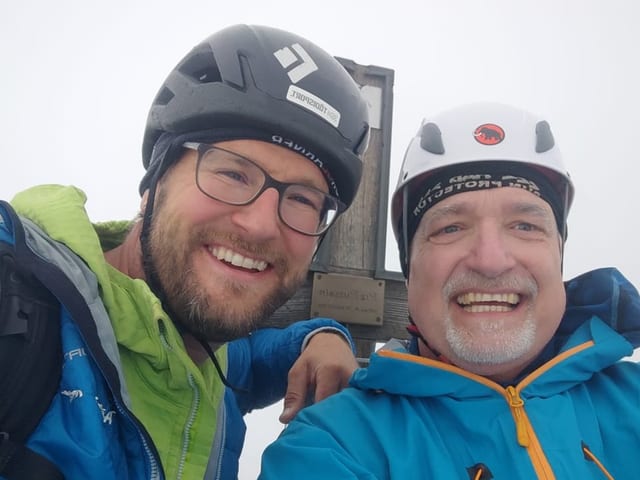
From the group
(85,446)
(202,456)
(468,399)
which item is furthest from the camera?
(468,399)

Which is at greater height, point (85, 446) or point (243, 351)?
point (85, 446)

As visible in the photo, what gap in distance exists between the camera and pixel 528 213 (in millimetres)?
1961

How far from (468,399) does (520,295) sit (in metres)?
0.47

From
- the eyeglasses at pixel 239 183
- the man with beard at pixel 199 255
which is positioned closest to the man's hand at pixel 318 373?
the man with beard at pixel 199 255

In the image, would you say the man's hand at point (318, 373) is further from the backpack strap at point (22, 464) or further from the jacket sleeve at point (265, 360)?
the backpack strap at point (22, 464)

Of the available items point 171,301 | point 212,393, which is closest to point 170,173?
point 171,301

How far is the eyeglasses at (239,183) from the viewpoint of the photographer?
181cm

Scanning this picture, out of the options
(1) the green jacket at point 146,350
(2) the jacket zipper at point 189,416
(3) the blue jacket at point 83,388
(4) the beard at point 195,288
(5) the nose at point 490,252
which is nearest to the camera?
(3) the blue jacket at point 83,388

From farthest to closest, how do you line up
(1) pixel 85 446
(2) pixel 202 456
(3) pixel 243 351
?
(3) pixel 243 351 → (2) pixel 202 456 → (1) pixel 85 446

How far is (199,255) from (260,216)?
0.27 metres

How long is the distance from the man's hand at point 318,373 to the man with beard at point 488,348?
0.22 meters

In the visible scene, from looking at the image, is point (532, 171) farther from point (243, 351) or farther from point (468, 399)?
point (243, 351)

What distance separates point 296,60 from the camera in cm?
207

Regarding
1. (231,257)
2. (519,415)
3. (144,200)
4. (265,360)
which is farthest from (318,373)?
(144,200)
